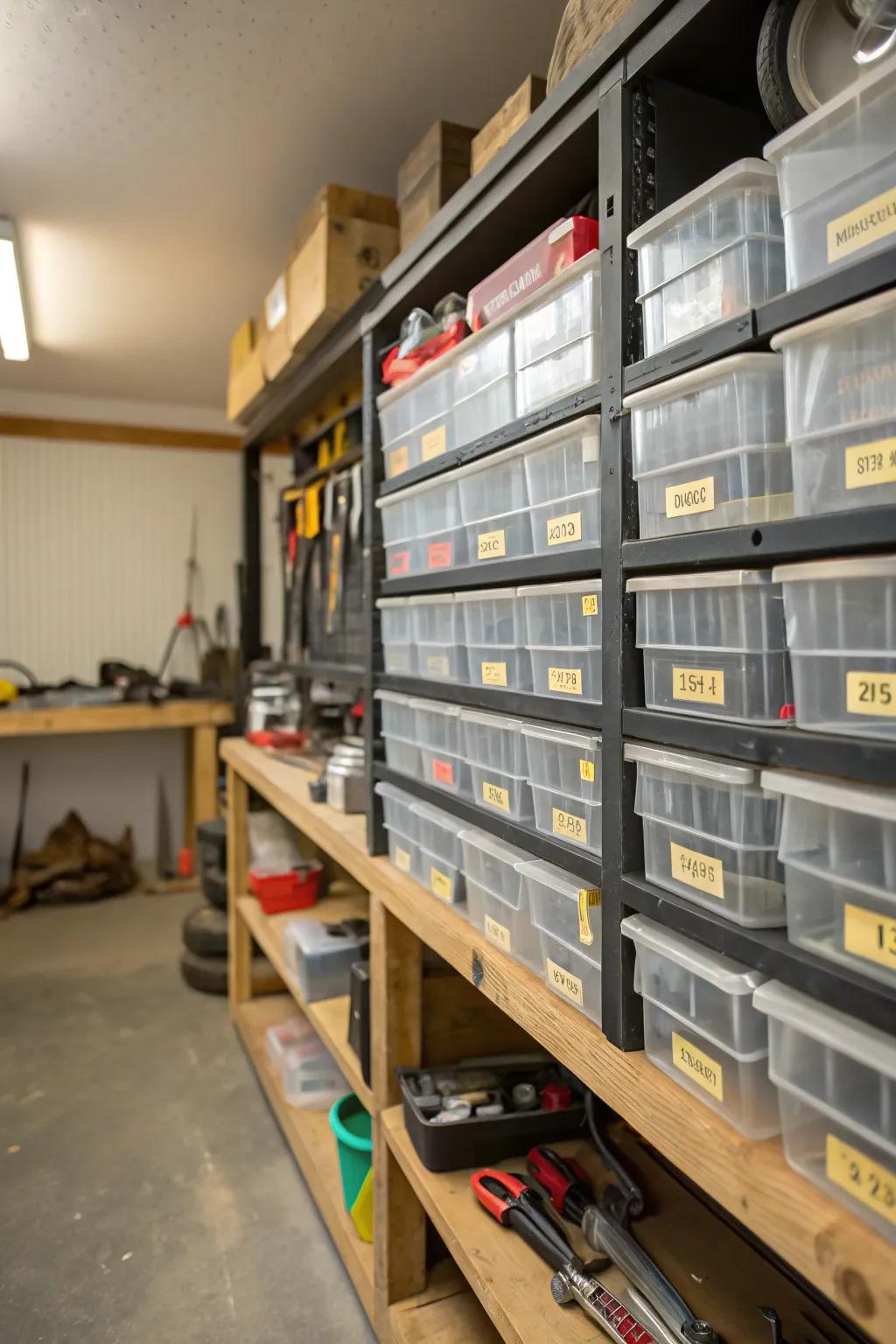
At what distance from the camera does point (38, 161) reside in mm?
2199

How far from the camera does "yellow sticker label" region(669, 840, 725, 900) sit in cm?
80

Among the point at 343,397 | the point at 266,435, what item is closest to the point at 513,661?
the point at 343,397

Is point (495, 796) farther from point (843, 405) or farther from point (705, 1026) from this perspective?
point (843, 405)

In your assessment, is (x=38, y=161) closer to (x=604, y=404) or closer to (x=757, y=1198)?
(x=604, y=404)

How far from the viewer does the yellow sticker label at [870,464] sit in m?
0.64

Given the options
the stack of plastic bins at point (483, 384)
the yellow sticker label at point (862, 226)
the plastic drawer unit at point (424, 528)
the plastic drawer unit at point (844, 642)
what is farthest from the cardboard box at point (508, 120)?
the plastic drawer unit at point (844, 642)

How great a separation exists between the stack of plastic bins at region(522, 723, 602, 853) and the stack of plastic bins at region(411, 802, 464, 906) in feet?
0.82

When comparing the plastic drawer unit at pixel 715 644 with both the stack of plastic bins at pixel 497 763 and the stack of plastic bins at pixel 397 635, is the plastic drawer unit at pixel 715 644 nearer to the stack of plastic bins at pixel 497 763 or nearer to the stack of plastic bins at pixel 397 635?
the stack of plastic bins at pixel 497 763

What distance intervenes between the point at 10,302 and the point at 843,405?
316cm

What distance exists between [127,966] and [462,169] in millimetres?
3152

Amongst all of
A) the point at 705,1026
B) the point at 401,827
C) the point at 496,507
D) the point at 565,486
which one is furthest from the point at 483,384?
the point at 705,1026

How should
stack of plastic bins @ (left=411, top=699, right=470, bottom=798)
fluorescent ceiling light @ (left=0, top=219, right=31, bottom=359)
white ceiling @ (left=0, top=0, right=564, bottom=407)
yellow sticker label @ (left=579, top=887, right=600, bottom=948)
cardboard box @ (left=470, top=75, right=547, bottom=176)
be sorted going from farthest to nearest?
fluorescent ceiling light @ (left=0, top=219, right=31, bottom=359) < white ceiling @ (left=0, top=0, right=564, bottom=407) < stack of plastic bins @ (left=411, top=699, right=470, bottom=798) < cardboard box @ (left=470, top=75, right=547, bottom=176) < yellow sticker label @ (left=579, top=887, right=600, bottom=948)

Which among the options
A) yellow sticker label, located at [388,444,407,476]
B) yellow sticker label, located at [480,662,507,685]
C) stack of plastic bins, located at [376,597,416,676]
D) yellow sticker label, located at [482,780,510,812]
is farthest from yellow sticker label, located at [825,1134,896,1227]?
yellow sticker label, located at [388,444,407,476]

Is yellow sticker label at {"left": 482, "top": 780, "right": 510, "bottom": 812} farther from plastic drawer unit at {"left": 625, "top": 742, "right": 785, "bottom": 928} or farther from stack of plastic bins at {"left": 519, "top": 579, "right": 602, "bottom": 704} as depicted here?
plastic drawer unit at {"left": 625, "top": 742, "right": 785, "bottom": 928}
